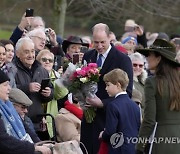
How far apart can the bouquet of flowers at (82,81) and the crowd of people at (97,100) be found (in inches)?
4.6

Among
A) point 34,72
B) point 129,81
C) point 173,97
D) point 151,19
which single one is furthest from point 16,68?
point 151,19

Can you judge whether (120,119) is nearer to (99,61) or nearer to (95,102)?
(95,102)

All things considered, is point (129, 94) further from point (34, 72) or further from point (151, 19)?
point (151, 19)

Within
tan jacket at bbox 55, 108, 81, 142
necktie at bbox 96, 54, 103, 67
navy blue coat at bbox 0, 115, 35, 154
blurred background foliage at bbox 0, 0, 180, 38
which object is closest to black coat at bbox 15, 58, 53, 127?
tan jacket at bbox 55, 108, 81, 142

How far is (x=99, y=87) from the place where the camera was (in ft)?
31.8

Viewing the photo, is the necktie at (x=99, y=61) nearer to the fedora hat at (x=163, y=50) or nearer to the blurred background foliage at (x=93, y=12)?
the fedora hat at (x=163, y=50)

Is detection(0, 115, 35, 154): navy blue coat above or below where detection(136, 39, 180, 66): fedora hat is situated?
below

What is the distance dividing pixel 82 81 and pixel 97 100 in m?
0.33

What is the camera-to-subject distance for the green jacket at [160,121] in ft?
25.2

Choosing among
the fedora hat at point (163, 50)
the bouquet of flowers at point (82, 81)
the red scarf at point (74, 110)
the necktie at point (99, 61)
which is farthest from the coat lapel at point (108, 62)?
the fedora hat at point (163, 50)

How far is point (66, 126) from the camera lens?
10.2 m

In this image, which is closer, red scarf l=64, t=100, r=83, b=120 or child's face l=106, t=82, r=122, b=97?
child's face l=106, t=82, r=122, b=97

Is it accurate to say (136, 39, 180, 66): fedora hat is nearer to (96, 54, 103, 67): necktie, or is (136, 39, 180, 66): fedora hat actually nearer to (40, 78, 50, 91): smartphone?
(96, 54, 103, 67): necktie

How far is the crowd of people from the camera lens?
773 centimetres
